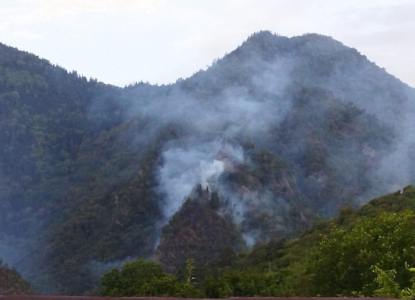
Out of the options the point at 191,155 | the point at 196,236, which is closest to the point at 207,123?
the point at 191,155

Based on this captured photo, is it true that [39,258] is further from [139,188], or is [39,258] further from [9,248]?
[139,188]

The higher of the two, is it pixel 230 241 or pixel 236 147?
pixel 236 147

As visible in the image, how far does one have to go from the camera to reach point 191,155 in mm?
79000

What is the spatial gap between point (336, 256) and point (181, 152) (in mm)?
63258

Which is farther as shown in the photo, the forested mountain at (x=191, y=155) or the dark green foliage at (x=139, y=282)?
the forested mountain at (x=191, y=155)

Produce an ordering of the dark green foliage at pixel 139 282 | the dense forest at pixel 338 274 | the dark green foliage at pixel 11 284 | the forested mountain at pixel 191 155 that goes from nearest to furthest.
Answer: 1. the dense forest at pixel 338 274
2. the dark green foliage at pixel 139 282
3. the dark green foliage at pixel 11 284
4. the forested mountain at pixel 191 155

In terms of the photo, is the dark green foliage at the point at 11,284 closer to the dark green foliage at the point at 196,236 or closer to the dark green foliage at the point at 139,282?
the dark green foliage at the point at 139,282

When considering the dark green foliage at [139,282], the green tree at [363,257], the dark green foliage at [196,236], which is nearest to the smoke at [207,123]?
the dark green foliage at [196,236]

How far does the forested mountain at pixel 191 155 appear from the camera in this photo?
71500 mm

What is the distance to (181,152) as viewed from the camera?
263ft

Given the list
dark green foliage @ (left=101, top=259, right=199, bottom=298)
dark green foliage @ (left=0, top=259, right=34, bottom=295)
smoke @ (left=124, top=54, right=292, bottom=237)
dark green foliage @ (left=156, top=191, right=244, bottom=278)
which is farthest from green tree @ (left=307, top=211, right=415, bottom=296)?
smoke @ (left=124, top=54, right=292, bottom=237)

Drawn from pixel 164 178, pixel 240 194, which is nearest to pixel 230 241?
pixel 240 194

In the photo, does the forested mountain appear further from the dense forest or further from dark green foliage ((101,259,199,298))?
the dense forest

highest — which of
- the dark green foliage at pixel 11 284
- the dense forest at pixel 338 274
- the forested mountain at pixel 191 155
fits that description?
the forested mountain at pixel 191 155
